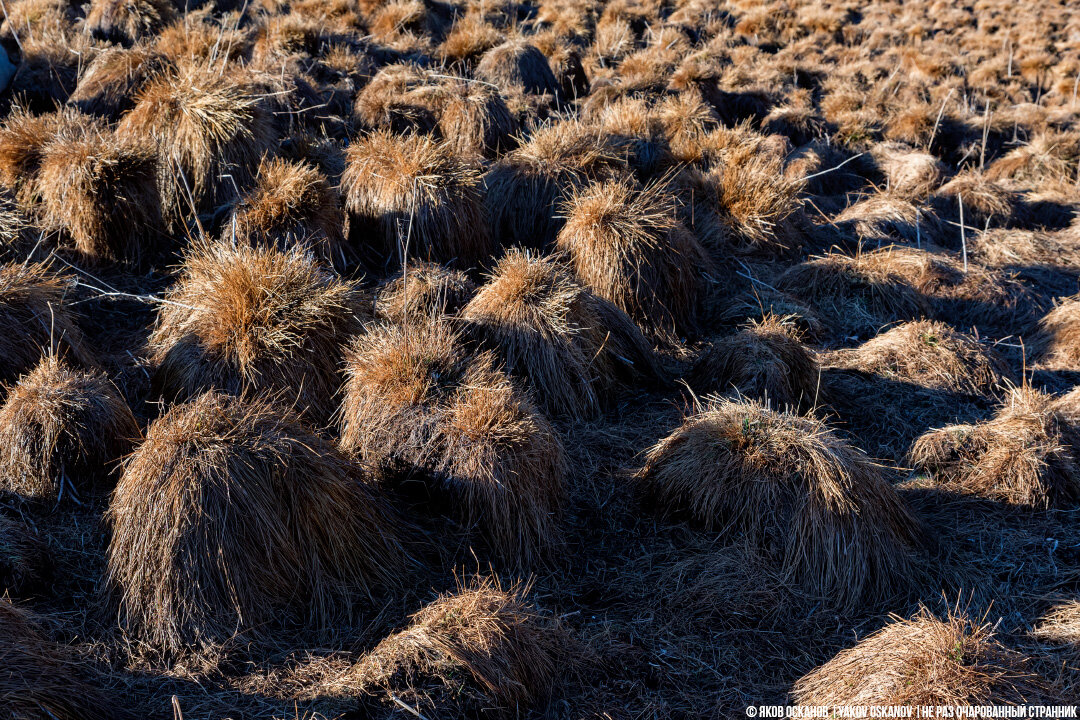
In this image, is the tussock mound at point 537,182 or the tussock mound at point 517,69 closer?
the tussock mound at point 537,182

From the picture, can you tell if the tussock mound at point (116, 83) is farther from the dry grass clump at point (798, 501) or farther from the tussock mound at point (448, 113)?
the dry grass clump at point (798, 501)

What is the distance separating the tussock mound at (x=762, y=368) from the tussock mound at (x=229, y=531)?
10.0ft

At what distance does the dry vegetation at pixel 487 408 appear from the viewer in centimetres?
357

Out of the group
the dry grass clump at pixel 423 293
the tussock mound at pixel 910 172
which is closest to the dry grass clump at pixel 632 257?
the dry grass clump at pixel 423 293

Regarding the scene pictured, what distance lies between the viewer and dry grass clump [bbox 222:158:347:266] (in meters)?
6.07

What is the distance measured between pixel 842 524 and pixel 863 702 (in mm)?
1325

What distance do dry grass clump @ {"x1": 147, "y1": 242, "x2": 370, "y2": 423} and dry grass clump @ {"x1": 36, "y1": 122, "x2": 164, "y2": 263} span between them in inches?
53.1

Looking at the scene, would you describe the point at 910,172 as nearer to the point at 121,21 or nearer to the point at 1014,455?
the point at 1014,455

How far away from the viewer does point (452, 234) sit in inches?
267

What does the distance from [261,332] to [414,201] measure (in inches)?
85.5

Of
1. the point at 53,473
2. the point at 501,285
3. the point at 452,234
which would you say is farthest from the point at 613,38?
the point at 53,473

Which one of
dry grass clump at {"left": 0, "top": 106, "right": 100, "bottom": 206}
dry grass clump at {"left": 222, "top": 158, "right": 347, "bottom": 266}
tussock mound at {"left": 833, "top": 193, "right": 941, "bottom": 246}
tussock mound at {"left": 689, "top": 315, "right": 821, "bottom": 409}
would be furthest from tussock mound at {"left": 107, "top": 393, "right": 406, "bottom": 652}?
tussock mound at {"left": 833, "top": 193, "right": 941, "bottom": 246}

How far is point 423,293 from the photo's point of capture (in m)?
5.90

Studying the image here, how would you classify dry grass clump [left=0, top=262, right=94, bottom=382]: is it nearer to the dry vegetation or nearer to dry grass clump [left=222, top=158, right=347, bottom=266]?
the dry vegetation
